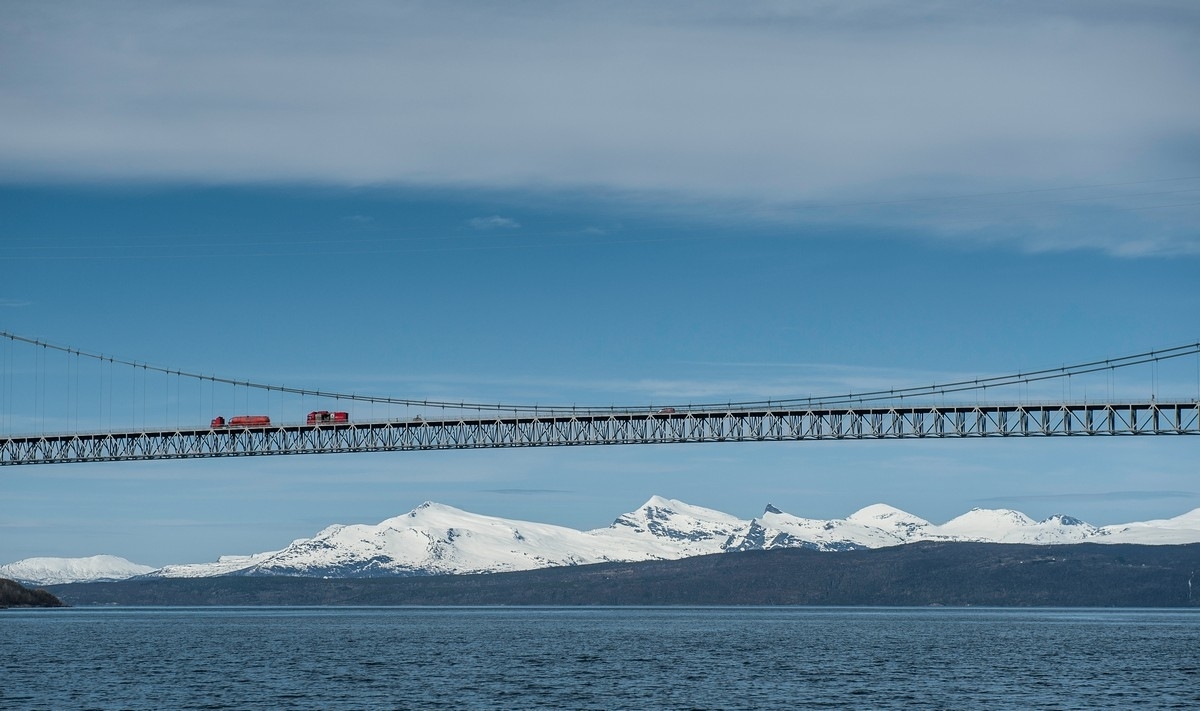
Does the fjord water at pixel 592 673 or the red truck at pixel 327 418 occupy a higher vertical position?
the red truck at pixel 327 418

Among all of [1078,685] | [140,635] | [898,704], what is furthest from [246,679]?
[140,635]

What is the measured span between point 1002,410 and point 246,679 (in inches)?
2428

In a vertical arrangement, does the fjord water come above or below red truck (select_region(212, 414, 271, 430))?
below

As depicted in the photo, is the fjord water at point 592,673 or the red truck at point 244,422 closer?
the fjord water at point 592,673

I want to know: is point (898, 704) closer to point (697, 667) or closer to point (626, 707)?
point (626, 707)

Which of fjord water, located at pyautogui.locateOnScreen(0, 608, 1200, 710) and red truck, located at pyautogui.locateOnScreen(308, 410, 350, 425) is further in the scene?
red truck, located at pyautogui.locateOnScreen(308, 410, 350, 425)

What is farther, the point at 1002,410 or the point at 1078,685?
the point at 1002,410

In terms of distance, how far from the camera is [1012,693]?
6022 cm

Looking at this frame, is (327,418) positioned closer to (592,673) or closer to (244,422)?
(244,422)

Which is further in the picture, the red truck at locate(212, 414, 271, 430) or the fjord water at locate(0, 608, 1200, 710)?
the red truck at locate(212, 414, 271, 430)

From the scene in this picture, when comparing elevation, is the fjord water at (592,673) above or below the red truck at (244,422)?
below

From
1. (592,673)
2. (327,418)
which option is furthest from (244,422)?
(592,673)

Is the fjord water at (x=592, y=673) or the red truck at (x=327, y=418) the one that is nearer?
the fjord water at (x=592, y=673)

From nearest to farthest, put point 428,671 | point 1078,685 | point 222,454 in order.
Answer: point 1078,685 → point 428,671 → point 222,454
